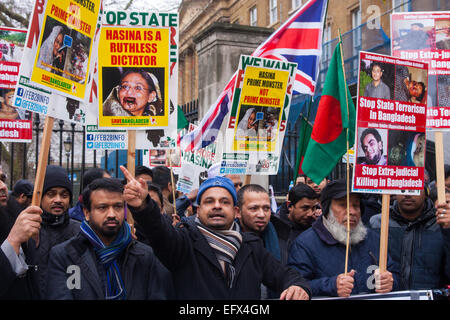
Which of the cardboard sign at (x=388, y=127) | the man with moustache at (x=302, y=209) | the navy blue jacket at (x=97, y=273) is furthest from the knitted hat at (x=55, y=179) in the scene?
the cardboard sign at (x=388, y=127)

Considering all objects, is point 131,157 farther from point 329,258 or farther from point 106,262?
point 329,258

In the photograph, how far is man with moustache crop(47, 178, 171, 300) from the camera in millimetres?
2943

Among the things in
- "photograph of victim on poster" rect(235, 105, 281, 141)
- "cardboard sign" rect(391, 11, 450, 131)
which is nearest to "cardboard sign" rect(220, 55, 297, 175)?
"photograph of victim on poster" rect(235, 105, 281, 141)

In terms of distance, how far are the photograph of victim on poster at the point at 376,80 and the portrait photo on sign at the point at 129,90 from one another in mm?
1642

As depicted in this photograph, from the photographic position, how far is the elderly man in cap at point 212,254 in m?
2.90

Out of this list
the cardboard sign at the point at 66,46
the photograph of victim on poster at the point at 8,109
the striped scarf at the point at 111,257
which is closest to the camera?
the striped scarf at the point at 111,257

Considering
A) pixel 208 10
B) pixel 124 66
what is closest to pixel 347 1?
pixel 208 10

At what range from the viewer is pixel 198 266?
3.06 meters

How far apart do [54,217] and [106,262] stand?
1.19 meters

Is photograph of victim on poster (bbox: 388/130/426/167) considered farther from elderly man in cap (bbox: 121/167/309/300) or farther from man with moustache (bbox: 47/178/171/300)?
man with moustache (bbox: 47/178/171/300)

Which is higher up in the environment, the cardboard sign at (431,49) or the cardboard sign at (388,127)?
the cardboard sign at (431,49)

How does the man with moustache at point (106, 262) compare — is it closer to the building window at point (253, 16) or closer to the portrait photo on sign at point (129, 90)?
the portrait photo on sign at point (129, 90)

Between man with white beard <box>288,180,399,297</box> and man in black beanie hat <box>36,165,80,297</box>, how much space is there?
186 centimetres
